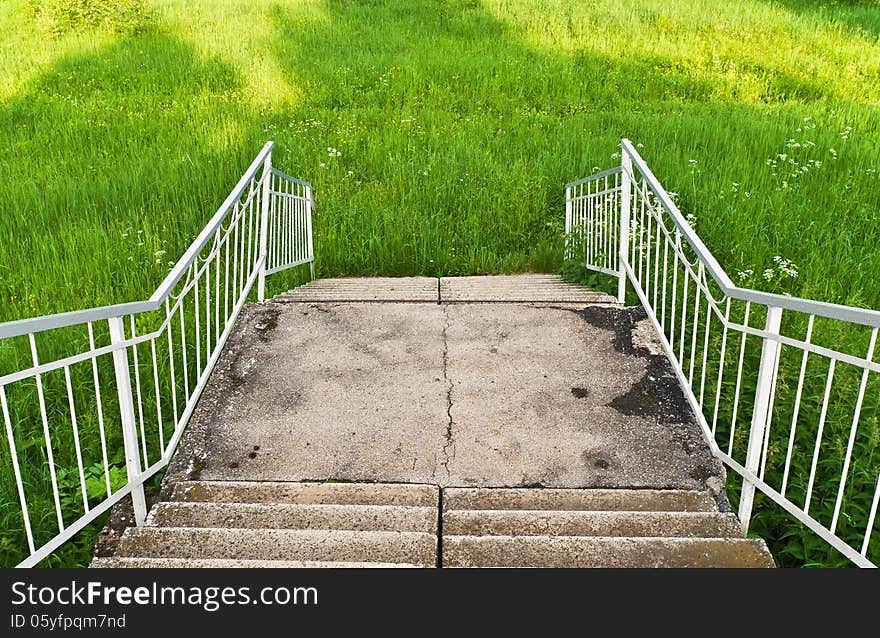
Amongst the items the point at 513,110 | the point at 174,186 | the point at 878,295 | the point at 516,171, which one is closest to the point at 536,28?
the point at 513,110

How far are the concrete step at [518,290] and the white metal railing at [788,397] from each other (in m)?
0.38

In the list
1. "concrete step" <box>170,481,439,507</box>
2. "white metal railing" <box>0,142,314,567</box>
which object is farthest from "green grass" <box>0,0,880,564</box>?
"concrete step" <box>170,481,439,507</box>

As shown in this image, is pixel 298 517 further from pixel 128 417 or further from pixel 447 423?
pixel 447 423

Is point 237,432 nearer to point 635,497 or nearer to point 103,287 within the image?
point 635,497

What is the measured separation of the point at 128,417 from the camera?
2.88 m

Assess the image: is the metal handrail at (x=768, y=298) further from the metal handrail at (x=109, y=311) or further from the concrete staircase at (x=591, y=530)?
the metal handrail at (x=109, y=311)

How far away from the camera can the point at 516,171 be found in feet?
28.3

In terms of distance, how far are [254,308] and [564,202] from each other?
452 centimetres

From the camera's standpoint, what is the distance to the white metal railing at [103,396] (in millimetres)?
2668

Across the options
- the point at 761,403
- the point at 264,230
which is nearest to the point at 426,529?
the point at 761,403

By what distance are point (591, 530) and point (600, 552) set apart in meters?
0.23

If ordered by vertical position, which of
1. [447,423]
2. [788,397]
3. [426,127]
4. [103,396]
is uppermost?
[426,127]

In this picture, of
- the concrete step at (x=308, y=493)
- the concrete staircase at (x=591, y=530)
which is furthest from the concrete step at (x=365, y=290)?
the concrete staircase at (x=591, y=530)

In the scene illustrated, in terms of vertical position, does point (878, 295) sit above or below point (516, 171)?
below
